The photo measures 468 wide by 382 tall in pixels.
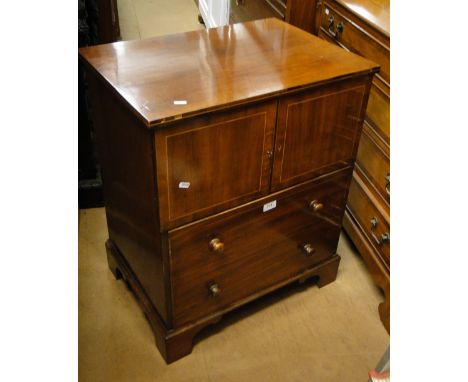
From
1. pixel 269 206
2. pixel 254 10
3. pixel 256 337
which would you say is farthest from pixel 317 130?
pixel 254 10

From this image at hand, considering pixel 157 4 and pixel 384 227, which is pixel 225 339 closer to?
pixel 384 227

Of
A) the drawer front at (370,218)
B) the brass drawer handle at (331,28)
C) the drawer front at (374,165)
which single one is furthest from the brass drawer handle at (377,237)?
the brass drawer handle at (331,28)

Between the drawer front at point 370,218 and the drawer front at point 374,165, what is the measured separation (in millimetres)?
58

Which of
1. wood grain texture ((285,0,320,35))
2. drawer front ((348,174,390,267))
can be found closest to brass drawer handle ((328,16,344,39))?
wood grain texture ((285,0,320,35))

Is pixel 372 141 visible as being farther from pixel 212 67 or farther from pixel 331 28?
pixel 212 67

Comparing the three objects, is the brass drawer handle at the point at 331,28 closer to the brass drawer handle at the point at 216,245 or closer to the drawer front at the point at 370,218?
the drawer front at the point at 370,218

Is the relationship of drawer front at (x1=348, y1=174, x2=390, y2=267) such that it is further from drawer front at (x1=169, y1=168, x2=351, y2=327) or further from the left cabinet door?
the left cabinet door

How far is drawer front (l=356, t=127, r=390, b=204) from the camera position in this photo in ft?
5.23

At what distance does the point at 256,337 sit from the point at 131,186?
2.30 feet

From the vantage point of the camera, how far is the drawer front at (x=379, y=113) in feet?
5.08

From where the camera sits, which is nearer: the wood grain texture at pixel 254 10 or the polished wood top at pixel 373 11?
the polished wood top at pixel 373 11

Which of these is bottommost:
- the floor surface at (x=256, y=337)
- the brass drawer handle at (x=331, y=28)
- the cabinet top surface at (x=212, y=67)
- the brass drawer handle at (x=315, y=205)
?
the floor surface at (x=256, y=337)

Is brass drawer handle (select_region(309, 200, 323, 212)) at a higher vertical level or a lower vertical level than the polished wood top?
lower
